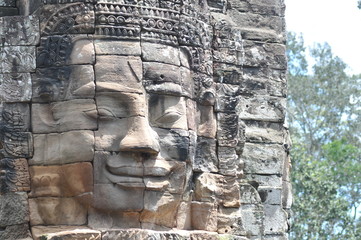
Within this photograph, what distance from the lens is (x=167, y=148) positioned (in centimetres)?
1339

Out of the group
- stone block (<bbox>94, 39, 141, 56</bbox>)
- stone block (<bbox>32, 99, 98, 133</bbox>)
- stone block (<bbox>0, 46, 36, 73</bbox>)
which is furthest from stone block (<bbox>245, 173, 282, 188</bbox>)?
stone block (<bbox>0, 46, 36, 73</bbox>)

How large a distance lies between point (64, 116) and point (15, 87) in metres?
0.65

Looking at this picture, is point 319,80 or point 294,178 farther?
point 319,80

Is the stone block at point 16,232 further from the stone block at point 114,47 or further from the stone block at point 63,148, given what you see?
the stone block at point 114,47

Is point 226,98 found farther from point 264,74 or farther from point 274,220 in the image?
point 274,220

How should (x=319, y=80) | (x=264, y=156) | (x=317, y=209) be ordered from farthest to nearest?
1. (x=319, y=80)
2. (x=317, y=209)
3. (x=264, y=156)

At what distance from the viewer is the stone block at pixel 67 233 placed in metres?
12.9

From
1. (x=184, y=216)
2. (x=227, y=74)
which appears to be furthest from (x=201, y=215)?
(x=227, y=74)

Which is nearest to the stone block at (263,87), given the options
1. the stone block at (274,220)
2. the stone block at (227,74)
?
the stone block at (274,220)

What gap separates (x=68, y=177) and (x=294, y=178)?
1831cm

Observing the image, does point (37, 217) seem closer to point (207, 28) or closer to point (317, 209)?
point (207, 28)

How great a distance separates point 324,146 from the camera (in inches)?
1358

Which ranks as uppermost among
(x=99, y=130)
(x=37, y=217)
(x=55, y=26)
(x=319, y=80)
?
(x=319, y=80)

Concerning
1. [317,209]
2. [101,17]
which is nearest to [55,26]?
[101,17]
